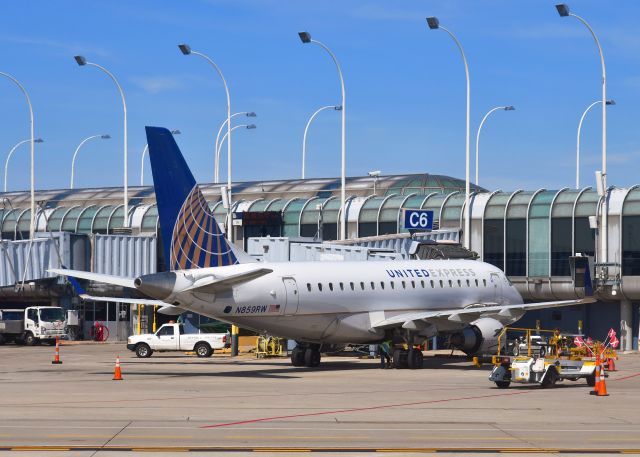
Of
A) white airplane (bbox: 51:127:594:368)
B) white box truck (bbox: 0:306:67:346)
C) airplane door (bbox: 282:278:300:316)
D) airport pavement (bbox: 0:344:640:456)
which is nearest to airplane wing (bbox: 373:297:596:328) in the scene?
white airplane (bbox: 51:127:594:368)

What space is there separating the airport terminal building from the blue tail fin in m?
24.2

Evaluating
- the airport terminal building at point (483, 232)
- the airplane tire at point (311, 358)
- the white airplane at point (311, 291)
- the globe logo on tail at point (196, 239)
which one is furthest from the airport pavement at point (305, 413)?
the airport terminal building at point (483, 232)

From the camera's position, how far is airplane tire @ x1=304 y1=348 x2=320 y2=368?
48219mm

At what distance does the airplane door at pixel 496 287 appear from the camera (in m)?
54.7

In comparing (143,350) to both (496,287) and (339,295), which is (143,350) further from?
(496,287)

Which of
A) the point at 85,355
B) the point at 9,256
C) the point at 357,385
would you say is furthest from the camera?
the point at 9,256

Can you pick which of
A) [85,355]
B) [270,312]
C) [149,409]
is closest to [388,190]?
[85,355]

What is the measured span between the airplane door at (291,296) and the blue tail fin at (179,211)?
3.63 m

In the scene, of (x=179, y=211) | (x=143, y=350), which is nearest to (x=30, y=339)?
(x=143, y=350)

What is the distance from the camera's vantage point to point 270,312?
143ft

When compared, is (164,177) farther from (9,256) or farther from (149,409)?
(9,256)

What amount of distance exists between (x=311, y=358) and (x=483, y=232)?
29.1m

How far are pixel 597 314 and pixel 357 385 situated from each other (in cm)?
3777

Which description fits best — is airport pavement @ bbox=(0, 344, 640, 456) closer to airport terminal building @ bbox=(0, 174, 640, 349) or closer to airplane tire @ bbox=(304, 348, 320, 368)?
airplane tire @ bbox=(304, 348, 320, 368)
